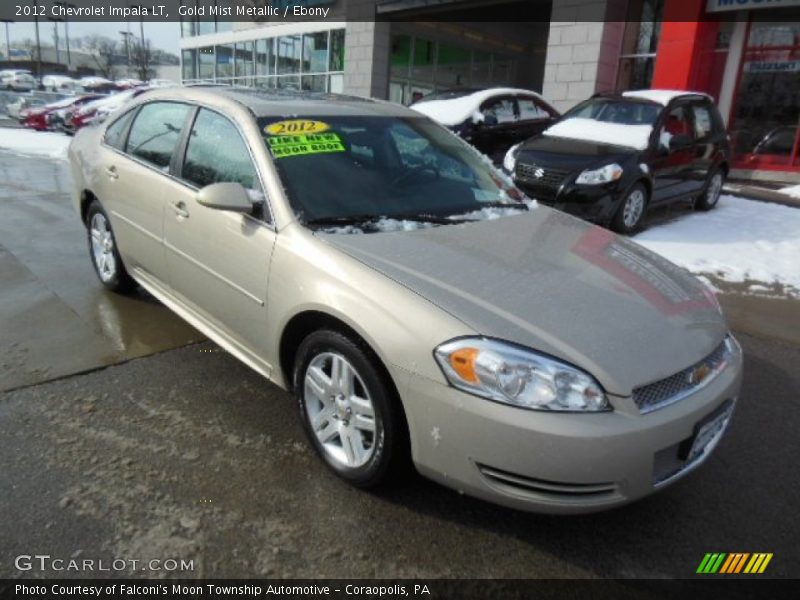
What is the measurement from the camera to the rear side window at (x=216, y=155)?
120 inches

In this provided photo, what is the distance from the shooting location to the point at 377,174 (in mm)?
3170

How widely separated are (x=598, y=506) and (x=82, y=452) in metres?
2.18

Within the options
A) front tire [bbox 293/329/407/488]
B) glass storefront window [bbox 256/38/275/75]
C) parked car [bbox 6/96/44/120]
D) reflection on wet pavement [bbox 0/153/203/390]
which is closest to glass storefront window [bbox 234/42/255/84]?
glass storefront window [bbox 256/38/275/75]

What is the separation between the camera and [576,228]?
332 cm

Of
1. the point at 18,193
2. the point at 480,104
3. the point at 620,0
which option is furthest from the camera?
the point at 620,0

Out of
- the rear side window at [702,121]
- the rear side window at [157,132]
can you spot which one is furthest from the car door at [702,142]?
the rear side window at [157,132]

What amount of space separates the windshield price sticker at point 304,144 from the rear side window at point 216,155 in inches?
5.7

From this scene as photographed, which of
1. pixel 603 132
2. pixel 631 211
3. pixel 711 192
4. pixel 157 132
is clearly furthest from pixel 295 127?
pixel 711 192

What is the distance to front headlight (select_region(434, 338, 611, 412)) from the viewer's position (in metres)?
2.04

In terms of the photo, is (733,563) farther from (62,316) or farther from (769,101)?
(769,101)

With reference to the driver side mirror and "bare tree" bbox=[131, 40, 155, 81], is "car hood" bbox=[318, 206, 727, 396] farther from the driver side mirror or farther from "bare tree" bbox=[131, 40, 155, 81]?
"bare tree" bbox=[131, 40, 155, 81]

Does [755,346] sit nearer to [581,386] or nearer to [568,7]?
[581,386]

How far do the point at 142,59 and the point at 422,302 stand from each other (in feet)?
222

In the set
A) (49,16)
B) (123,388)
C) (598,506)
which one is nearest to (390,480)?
(598,506)
